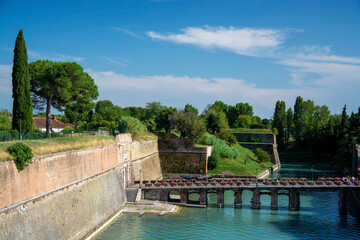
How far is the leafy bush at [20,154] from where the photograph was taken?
59.5 feet

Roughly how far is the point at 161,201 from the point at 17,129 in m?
12.8

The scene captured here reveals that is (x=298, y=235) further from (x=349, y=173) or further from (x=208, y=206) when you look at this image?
(x=349, y=173)

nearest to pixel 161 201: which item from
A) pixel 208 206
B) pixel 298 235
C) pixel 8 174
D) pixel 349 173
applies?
pixel 208 206

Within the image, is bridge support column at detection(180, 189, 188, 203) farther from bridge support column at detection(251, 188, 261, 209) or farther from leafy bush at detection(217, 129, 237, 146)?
leafy bush at detection(217, 129, 237, 146)

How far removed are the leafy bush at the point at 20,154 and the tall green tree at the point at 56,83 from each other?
46.5 ft

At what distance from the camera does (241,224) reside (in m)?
27.1

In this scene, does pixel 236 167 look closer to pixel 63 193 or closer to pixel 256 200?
pixel 256 200

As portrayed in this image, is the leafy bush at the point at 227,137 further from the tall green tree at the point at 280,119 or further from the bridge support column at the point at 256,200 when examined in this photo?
the bridge support column at the point at 256,200

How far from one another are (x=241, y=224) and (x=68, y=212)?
40.1ft

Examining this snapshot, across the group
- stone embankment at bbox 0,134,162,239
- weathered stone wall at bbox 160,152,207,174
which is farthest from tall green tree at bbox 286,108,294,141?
stone embankment at bbox 0,134,162,239

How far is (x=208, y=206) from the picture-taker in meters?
32.3

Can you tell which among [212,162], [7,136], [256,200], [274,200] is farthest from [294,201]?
[7,136]

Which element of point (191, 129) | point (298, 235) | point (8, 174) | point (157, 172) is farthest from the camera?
point (191, 129)

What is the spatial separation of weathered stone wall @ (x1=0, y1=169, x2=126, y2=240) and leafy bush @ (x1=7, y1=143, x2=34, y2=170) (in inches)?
74.8
